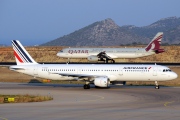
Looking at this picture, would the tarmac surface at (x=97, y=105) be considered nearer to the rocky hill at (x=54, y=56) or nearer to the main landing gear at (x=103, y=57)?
the main landing gear at (x=103, y=57)

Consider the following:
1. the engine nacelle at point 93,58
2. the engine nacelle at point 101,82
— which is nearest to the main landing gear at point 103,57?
the engine nacelle at point 93,58

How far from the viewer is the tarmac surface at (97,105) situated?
3328 cm

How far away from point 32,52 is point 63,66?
72.2m

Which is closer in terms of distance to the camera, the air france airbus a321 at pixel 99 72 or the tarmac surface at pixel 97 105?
the tarmac surface at pixel 97 105

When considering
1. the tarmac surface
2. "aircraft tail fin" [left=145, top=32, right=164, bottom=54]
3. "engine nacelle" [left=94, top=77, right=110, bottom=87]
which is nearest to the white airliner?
"aircraft tail fin" [left=145, top=32, right=164, bottom=54]

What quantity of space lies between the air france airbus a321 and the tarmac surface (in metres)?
1.35

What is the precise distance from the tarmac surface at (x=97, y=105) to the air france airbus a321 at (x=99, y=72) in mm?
1348

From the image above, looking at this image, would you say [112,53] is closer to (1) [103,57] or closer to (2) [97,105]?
(1) [103,57]

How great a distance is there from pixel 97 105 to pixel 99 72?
18732 mm

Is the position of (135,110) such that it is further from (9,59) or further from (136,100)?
(9,59)

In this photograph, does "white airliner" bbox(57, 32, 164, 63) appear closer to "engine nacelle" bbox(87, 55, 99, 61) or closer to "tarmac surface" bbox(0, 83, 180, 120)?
"engine nacelle" bbox(87, 55, 99, 61)

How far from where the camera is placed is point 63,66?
61.3 m

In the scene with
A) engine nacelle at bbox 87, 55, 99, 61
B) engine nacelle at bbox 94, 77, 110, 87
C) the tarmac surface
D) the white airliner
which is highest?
the white airliner

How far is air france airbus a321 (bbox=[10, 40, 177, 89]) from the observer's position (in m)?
58.5
